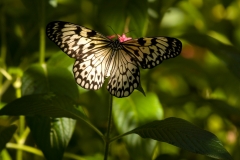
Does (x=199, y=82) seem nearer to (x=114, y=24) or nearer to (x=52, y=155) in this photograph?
(x=114, y=24)

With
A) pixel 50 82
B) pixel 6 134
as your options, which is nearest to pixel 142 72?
pixel 50 82

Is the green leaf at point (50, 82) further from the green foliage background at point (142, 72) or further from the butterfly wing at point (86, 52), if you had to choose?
the butterfly wing at point (86, 52)

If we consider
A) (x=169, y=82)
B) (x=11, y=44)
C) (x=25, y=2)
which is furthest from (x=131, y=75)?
(x=169, y=82)

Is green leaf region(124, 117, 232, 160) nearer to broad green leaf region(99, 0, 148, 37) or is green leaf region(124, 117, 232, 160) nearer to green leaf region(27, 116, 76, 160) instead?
green leaf region(27, 116, 76, 160)

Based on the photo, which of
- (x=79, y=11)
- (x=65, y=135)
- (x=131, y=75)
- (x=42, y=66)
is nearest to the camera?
(x=131, y=75)

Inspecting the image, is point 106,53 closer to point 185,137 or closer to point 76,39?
point 76,39
